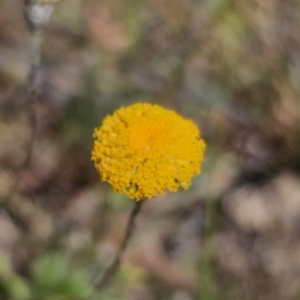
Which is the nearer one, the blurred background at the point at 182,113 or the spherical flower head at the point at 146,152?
the spherical flower head at the point at 146,152

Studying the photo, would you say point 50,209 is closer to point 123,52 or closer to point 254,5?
point 123,52

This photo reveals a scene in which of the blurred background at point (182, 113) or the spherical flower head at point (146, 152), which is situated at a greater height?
the blurred background at point (182, 113)

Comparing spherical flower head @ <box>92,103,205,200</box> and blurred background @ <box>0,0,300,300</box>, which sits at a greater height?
blurred background @ <box>0,0,300,300</box>

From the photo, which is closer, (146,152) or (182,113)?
(146,152)

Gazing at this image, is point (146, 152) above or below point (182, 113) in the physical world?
below
